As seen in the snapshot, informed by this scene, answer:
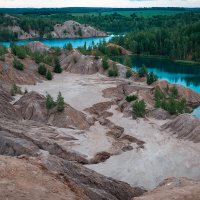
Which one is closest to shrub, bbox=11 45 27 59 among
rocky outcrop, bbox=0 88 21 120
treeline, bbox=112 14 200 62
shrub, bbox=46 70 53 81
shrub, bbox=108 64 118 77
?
shrub, bbox=46 70 53 81

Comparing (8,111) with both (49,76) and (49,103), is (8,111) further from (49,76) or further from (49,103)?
(49,76)

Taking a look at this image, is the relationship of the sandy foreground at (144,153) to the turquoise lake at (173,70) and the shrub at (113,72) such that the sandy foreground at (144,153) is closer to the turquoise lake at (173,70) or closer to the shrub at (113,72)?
the shrub at (113,72)

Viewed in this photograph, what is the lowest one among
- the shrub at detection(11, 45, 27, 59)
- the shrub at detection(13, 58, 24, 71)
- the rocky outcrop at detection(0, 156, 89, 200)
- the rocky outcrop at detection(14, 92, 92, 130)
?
the rocky outcrop at detection(14, 92, 92, 130)

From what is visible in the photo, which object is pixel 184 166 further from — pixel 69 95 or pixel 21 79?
pixel 21 79

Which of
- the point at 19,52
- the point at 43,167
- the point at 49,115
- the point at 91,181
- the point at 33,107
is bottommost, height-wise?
the point at 49,115

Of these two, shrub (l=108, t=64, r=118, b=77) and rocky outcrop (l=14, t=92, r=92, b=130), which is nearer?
rocky outcrop (l=14, t=92, r=92, b=130)

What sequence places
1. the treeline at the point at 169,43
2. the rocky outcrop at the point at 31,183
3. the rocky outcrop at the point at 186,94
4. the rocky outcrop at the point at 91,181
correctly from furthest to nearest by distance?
the treeline at the point at 169,43 < the rocky outcrop at the point at 186,94 < the rocky outcrop at the point at 91,181 < the rocky outcrop at the point at 31,183

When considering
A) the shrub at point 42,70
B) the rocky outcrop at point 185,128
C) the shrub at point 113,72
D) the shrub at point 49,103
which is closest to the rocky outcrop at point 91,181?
the rocky outcrop at point 185,128

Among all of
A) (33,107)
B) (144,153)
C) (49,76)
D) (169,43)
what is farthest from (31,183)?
(169,43)

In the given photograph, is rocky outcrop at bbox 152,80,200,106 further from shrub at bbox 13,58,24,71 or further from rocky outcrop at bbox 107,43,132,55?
rocky outcrop at bbox 107,43,132,55
